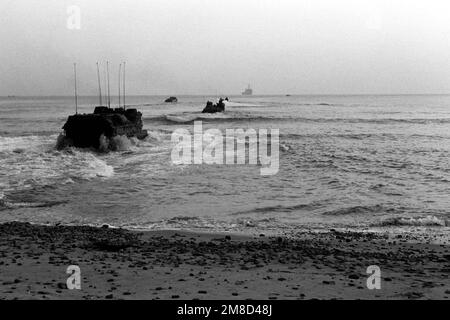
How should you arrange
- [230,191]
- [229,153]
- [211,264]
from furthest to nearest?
[229,153] < [230,191] < [211,264]

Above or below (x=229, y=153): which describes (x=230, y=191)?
below

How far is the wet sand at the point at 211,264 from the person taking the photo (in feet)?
21.0

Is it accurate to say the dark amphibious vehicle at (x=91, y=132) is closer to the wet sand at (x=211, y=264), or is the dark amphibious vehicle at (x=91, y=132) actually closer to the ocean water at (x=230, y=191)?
the ocean water at (x=230, y=191)

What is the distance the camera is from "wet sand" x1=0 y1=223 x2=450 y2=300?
639 centimetres

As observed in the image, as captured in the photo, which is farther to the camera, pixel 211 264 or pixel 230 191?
pixel 230 191

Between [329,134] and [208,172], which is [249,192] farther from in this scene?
[329,134]

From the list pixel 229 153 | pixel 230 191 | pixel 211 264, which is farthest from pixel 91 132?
pixel 211 264

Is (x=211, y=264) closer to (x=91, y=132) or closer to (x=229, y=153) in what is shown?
(x=229, y=153)

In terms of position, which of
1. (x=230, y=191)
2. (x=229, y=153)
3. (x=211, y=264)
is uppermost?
(x=211, y=264)

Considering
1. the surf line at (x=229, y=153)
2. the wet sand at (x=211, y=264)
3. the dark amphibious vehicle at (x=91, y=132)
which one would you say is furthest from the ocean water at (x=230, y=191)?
the dark amphibious vehicle at (x=91, y=132)

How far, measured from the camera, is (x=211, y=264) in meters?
7.92

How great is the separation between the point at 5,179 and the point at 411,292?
16.0m

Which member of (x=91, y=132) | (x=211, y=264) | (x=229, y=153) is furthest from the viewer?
(x=91, y=132)
